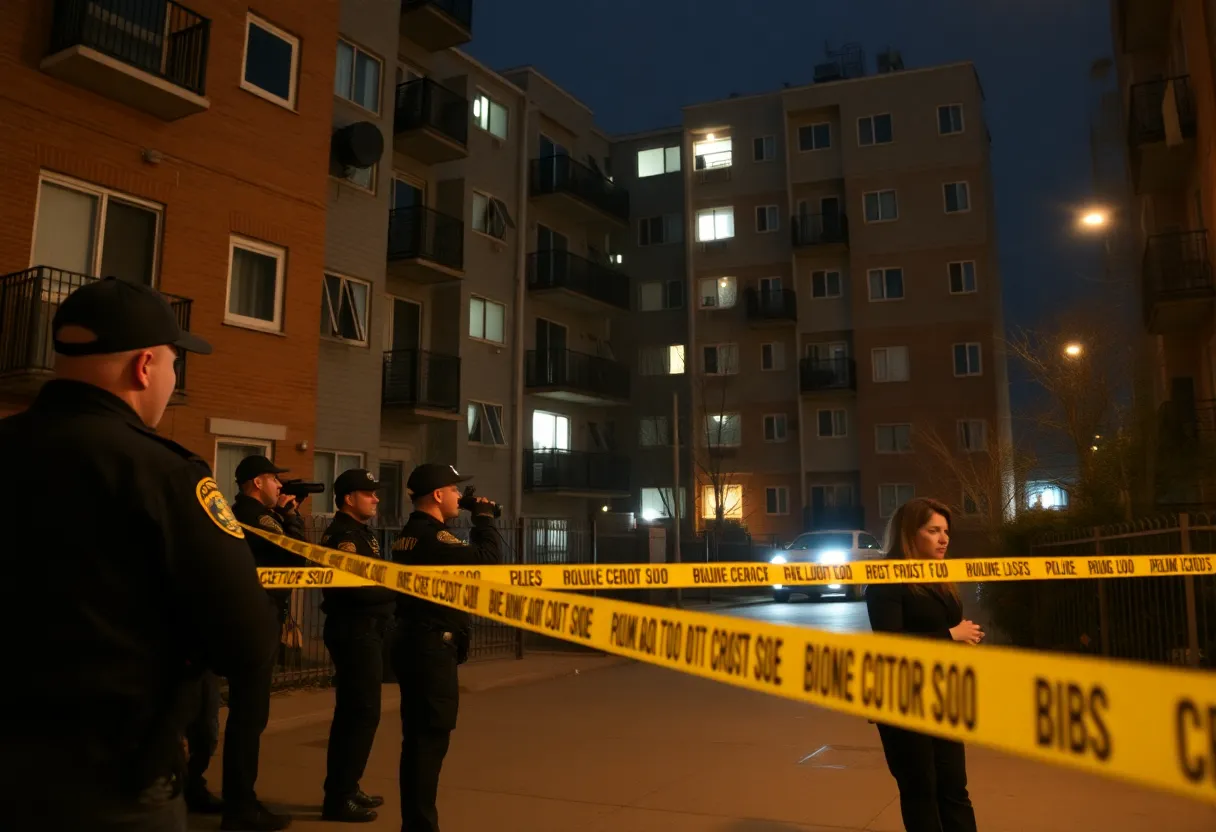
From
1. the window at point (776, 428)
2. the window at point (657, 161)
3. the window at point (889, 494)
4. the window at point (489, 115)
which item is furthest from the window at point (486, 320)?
the window at point (889, 494)

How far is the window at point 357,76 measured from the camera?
70.7ft

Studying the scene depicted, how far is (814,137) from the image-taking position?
126ft

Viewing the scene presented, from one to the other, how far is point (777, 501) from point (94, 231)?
91.2 ft

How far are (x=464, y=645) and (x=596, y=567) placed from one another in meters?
0.86

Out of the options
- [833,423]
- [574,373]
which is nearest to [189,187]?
[574,373]

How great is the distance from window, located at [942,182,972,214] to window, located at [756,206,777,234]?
660cm

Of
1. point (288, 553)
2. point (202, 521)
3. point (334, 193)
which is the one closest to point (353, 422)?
point (334, 193)

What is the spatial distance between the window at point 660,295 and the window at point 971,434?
12.0 metres

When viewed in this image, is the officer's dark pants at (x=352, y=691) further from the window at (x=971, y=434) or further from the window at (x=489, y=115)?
the window at (x=971, y=434)

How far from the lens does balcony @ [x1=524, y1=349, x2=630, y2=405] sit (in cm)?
3047

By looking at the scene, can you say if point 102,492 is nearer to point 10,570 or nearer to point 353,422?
point 10,570

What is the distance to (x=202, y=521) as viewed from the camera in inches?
84.4

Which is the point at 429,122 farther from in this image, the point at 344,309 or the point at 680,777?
the point at 680,777

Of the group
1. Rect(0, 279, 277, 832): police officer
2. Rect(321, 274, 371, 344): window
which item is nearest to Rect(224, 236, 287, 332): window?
Rect(321, 274, 371, 344): window
